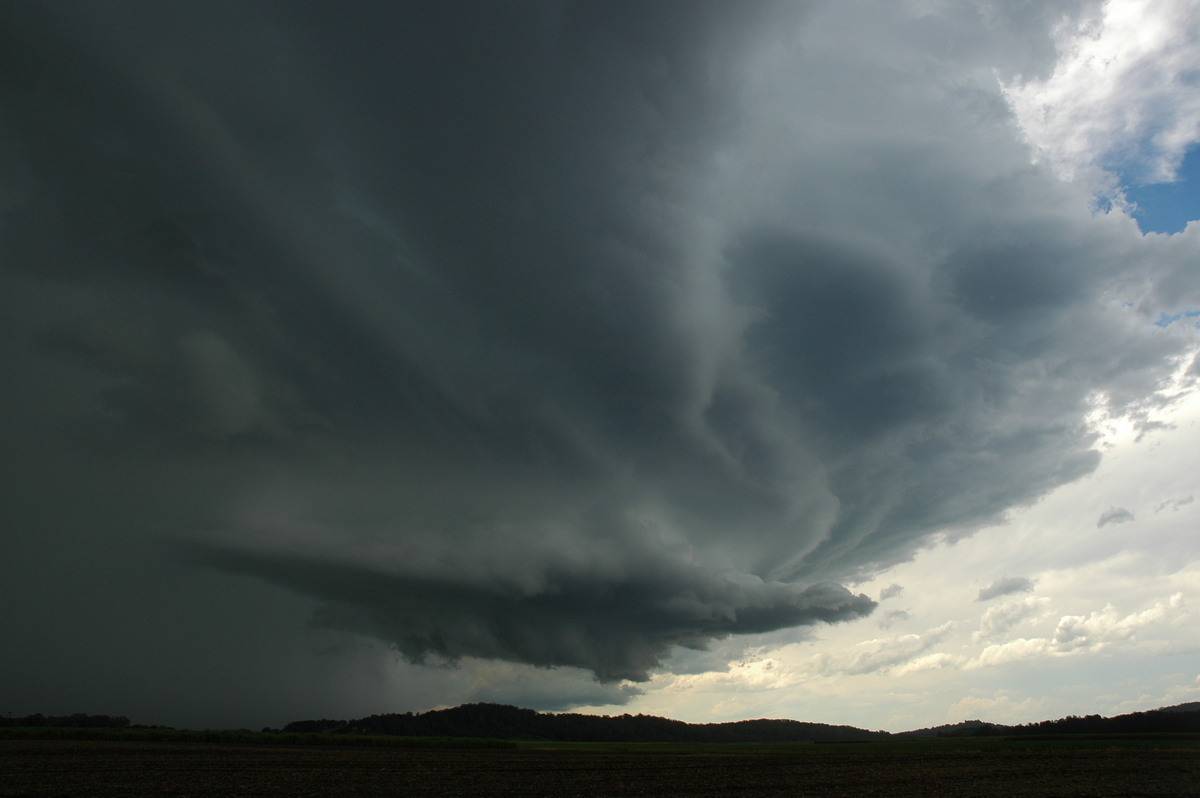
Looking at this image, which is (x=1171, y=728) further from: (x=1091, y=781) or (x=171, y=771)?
(x=171, y=771)

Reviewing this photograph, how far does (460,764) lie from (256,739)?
264 feet

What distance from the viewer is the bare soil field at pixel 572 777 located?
155 feet

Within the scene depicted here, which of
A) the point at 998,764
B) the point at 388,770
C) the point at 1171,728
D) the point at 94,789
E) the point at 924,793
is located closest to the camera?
the point at 94,789

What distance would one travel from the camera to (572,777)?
204 ft

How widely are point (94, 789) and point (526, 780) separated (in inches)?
1275

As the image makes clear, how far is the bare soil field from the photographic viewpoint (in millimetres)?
47219

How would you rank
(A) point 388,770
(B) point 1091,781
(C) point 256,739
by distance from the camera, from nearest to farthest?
1. (B) point 1091,781
2. (A) point 388,770
3. (C) point 256,739

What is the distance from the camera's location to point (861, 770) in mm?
68625

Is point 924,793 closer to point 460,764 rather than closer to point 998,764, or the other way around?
point 998,764

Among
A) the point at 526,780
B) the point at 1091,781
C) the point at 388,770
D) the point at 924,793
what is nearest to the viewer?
the point at 924,793

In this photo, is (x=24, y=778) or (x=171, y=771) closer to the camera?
(x=24, y=778)

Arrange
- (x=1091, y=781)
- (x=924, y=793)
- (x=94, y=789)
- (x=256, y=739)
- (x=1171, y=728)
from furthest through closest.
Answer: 1. (x=1171, y=728)
2. (x=256, y=739)
3. (x=1091, y=781)
4. (x=924, y=793)
5. (x=94, y=789)

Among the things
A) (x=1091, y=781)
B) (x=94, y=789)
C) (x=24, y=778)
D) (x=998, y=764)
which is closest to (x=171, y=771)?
(x=24, y=778)

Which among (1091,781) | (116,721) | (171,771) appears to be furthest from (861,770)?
(116,721)
